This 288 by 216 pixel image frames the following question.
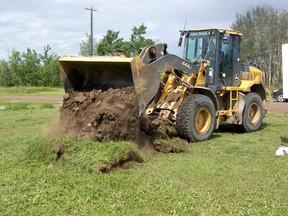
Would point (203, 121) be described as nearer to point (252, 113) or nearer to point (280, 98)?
point (252, 113)

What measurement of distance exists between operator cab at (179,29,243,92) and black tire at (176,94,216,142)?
891 millimetres

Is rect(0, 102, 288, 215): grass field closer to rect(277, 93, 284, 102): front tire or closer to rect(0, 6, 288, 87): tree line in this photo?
rect(277, 93, 284, 102): front tire

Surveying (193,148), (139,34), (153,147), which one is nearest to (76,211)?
(153,147)

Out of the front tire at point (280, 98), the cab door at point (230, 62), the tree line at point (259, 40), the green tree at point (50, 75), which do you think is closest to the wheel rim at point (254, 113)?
the cab door at point (230, 62)

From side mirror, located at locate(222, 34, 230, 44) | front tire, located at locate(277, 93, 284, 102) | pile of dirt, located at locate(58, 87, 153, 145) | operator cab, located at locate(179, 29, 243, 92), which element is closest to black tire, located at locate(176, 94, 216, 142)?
operator cab, located at locate(179, 29, 243, 92)

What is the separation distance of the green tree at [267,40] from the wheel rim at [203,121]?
42.0 metres

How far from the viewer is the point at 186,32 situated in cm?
1150

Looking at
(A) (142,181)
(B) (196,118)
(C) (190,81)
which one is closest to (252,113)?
(C) (190,81)

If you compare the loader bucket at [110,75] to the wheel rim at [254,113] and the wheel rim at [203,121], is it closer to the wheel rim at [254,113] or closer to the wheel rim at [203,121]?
the wheel rim at [203,121]

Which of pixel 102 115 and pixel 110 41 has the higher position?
pixel 110 41

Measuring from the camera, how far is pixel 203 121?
406 inches

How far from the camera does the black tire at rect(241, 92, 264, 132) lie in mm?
11758

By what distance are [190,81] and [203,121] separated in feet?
3.32

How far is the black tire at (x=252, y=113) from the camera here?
463 inches
